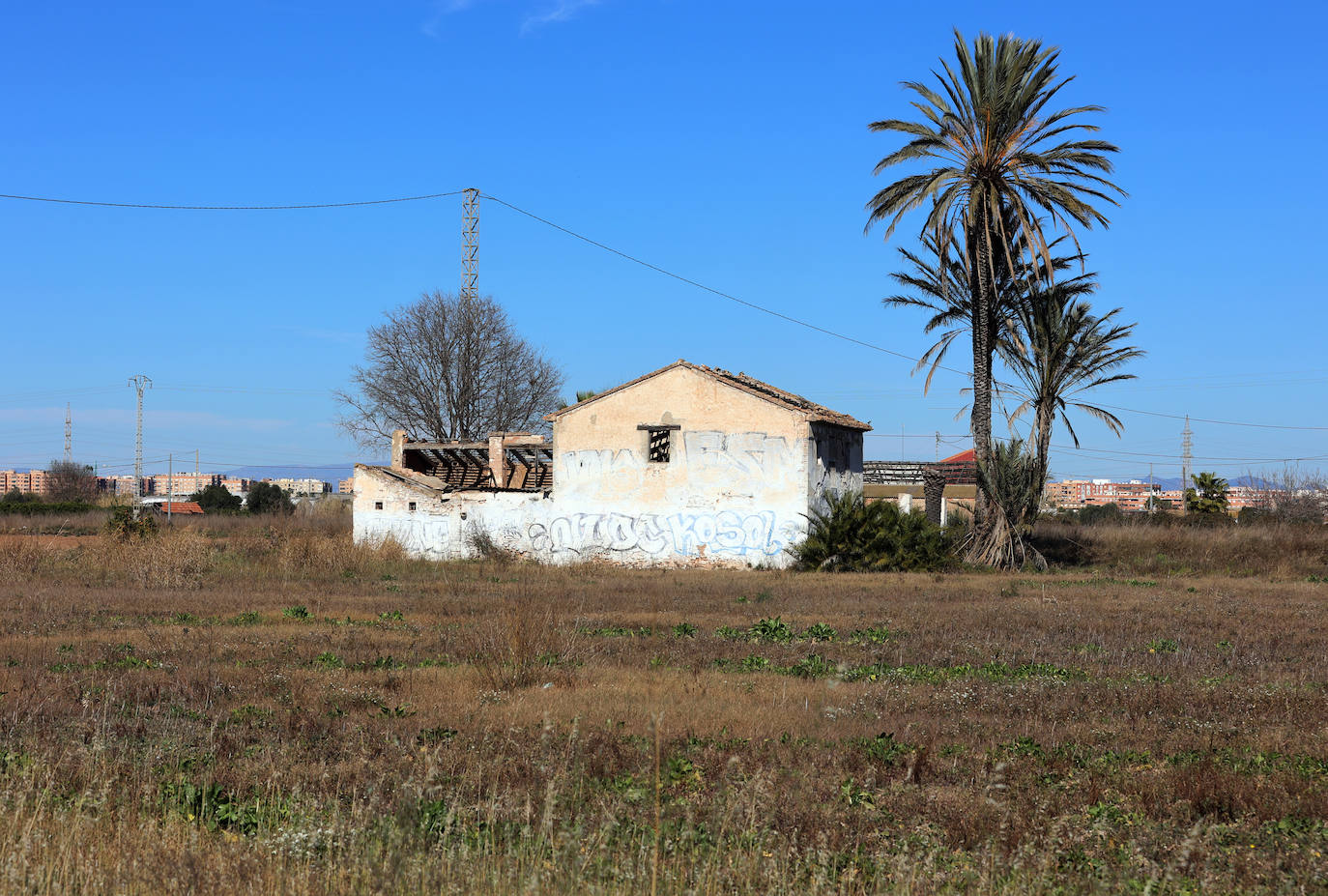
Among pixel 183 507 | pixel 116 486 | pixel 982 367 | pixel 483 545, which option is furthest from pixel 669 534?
pixel 116 486

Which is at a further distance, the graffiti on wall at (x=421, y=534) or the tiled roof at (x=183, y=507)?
the tiled roof at (x=183, y=507)

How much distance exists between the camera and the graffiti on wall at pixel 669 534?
29.8 metres

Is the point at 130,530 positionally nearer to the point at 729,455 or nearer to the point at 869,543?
the point at 729,455

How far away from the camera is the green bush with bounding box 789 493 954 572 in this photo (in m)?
28.4

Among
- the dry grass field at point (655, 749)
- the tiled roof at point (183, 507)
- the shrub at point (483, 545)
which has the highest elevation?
the tiled roof at point (183, 507)

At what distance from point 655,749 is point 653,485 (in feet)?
84.6

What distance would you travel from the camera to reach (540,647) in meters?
11.2

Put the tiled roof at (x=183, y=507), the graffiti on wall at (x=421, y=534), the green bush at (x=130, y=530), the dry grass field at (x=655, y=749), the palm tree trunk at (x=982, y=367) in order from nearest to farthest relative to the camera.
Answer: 1. the dry grass field at (x=655, y=749)
2. the green bush at (x=130, y=530)
3. the palm tree trunk at (x=982, y=367)
4. the graffiti on wall at (x=421, y=534)
5. the tiled roof at (x=183, y=507)

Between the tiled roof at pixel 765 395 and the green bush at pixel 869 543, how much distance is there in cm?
283

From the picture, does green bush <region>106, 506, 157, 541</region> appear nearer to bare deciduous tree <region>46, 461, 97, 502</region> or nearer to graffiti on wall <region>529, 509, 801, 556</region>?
graffiti on wall <region>529, 509, 801, 556</region>

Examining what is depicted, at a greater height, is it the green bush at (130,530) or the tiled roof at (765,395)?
the tiled roof at (765,395)

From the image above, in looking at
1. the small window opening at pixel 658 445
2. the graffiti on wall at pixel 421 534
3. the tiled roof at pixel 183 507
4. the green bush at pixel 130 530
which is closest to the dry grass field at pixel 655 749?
the green bush at pixel 130 530

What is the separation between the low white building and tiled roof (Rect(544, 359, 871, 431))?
0.05 m

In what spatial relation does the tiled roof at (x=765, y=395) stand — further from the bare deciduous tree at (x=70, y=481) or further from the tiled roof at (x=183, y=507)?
the bare deciduous tree at (x=70, y=481)
